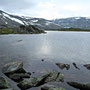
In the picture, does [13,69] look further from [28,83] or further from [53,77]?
[53,77]

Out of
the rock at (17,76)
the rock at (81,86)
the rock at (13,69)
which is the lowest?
the rock at (81,86)

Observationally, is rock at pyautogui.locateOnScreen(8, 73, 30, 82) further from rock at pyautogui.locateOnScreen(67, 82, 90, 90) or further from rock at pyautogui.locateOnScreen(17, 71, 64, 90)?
rock at pyautogui.locateOnScreen(67, 82, 90, 90)

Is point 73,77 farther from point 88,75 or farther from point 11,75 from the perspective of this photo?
point 11,75

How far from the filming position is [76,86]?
2150 cm

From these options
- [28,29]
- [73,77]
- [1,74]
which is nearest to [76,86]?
[73,77]

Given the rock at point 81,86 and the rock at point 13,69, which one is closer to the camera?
the rock at point 81,86

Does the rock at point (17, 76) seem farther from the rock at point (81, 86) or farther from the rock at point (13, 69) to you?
the rock at point (81, 86)

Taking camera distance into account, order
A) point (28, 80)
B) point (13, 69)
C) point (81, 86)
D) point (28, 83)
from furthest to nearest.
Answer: point (13, 69), point (28, 80), point (28, 83), point (81, 86)

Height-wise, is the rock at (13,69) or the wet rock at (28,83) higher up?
the rock at (13,69)

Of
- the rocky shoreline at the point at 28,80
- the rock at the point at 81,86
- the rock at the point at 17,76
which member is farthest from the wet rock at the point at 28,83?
the rock at the point at 81,86

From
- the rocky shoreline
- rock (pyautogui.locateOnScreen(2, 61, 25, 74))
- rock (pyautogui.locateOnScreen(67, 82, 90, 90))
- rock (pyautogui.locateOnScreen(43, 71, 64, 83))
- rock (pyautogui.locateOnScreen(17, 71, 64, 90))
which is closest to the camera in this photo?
the rocky shoreline

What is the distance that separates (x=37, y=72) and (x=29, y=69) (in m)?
2.81

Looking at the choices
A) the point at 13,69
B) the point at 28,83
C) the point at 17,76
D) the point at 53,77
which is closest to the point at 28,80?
the point at 28,83

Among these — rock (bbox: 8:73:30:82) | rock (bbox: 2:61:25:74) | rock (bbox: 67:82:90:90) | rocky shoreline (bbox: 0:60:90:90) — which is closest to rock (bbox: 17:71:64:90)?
rocky shoreline (bbox: 0:60:90:90)
